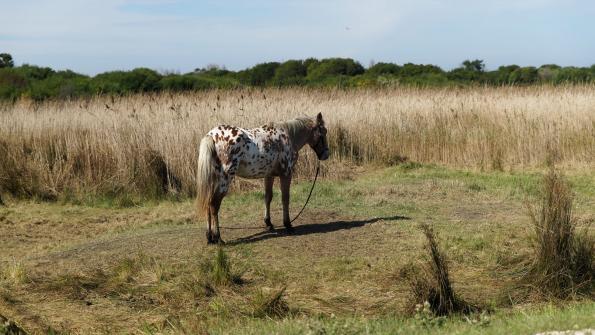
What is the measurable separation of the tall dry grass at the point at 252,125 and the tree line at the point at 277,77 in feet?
19.9

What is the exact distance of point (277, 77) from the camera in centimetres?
3728

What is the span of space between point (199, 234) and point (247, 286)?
8.04 feet

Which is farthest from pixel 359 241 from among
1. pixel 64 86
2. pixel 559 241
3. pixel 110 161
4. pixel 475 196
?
pixel 64 86

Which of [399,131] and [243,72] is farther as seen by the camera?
[243,72]

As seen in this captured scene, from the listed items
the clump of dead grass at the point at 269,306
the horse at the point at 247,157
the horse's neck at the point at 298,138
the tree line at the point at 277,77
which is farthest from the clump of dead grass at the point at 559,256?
the tree line at the point at 277,77

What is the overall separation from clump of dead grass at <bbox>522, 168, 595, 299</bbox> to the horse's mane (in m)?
3.90

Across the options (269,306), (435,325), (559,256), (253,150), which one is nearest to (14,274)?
(253,150)

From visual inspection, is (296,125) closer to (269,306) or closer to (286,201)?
(286,201)

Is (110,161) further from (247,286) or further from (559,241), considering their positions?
(559,241)

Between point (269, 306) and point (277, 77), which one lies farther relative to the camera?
point (277, 77)

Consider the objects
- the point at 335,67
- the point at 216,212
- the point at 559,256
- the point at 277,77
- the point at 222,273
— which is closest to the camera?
the point at 559,256

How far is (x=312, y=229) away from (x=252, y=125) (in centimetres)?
708

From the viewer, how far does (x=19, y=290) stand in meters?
9.37

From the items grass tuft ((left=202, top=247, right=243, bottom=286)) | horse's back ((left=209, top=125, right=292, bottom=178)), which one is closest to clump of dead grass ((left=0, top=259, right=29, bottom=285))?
grass tuft ((left=202, top=247, right=243, bottom=286))
